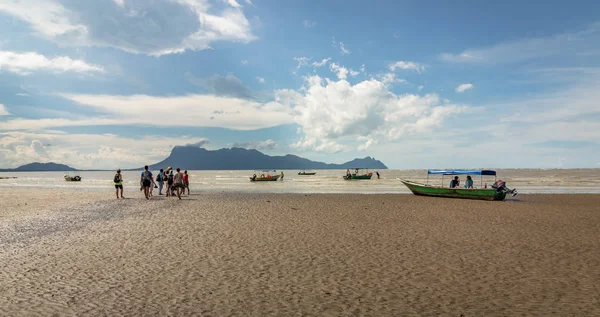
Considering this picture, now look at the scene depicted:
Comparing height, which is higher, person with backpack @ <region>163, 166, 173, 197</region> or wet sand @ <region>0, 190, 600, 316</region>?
person with backpack @ <region>163, 166, 173, 197</region>

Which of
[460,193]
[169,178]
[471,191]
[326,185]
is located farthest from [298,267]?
[326,185]

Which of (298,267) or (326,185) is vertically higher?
(326,185)

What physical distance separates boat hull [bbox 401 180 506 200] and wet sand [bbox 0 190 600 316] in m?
11.1

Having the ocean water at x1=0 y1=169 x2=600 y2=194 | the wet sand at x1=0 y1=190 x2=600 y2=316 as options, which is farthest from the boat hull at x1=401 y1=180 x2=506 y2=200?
the wet sand at x1=0 y1=190 x2=600 y2=316

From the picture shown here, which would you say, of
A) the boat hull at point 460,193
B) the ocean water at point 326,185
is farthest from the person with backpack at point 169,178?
the boat hull at point 460,193

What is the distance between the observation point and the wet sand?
6703mm

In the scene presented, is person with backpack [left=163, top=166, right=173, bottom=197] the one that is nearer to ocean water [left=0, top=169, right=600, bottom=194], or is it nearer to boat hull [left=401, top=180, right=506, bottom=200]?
ocean water [left=0, top=169, right=600, bottom=194]

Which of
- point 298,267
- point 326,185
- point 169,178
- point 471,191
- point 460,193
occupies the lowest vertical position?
point 298,267

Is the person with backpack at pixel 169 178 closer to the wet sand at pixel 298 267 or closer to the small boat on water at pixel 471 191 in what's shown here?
the wet sand at pixel 298 267

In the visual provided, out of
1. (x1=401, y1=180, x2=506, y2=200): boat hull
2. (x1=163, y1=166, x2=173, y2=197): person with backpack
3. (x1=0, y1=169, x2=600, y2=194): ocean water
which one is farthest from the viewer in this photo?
(x1=0, y1=169, x2=600, y2=194): ocean water

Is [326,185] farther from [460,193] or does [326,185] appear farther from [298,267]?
[298,267]

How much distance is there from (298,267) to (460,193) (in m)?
24.2

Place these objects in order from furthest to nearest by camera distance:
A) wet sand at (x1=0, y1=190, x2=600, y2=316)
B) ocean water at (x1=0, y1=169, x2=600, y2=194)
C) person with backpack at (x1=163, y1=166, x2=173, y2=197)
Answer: ocean water at (x1=0, y1=169, x2=600, y2=194)
person with backpack at (x1=163, y1=166, x2=173, y2=197)
wet sand at (x1=0, y1=190, x2=600, y2=316)

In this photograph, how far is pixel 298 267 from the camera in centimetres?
926
